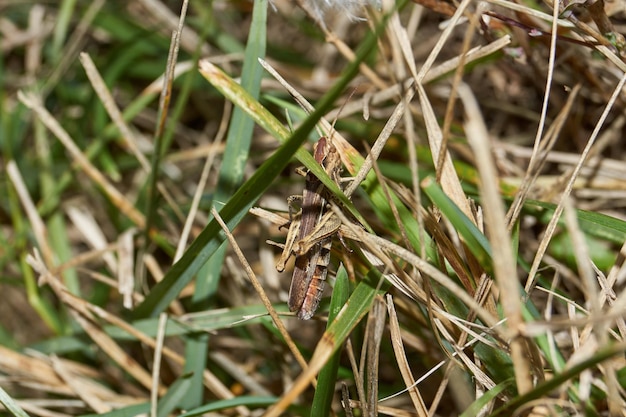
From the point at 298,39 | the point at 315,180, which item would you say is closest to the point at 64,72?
the point at 298,39

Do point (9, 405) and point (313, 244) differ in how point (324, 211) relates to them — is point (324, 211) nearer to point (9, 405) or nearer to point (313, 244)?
point (313, 244)

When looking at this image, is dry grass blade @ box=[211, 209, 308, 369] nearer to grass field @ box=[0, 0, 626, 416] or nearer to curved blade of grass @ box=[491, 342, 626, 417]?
grass field @ box=[0, 0, 626, 416]

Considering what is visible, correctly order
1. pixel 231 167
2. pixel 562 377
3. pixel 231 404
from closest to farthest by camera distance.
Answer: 1. pixel 562 377
2. pixel 231 404
3. pixel 231 167

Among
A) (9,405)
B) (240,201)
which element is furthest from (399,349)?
(9,405)

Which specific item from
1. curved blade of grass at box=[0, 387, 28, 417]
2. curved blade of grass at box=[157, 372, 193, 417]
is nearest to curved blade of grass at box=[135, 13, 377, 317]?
curved blade of grass at box=[157, 372, 193, 417]

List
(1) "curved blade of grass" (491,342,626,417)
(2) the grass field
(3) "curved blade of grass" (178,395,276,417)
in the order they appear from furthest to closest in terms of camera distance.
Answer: (3) "curved blade of grass" (178,395,276,417) → (2) the grass field → (1) "curved blade of grass" (491,342,626,417)

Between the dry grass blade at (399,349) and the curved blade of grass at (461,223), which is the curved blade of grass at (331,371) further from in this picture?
the curved blade of grass at (461,223)
